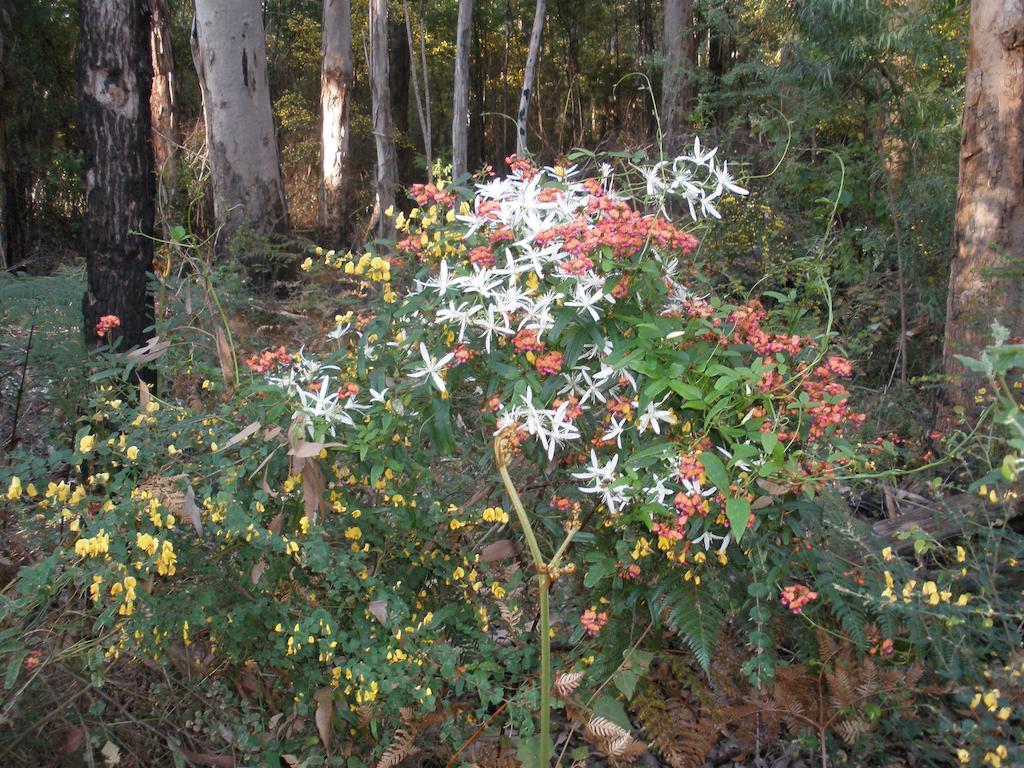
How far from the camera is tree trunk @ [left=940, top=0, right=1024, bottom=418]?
4.48 metres

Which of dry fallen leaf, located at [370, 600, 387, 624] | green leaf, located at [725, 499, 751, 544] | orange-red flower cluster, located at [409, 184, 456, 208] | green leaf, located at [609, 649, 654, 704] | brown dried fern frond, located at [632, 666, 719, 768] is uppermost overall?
orange-red flower cluster, located at [409, 184, 456, 208]

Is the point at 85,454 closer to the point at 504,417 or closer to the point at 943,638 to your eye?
the point at 504,417

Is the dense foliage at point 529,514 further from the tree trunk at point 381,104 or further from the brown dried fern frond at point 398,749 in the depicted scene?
the tree trunk at point 381,104

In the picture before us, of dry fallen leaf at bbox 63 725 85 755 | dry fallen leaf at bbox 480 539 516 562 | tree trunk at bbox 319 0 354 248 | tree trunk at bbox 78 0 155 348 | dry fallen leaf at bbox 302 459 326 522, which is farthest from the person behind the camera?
tree trunk at bbox 319 0 354 248

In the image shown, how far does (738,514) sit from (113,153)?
317cm

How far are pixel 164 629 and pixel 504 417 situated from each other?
3.44 feet

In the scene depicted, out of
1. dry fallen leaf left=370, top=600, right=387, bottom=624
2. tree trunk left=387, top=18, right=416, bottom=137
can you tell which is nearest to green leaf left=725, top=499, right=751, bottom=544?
dry fallen leaf left=370, top=600, right=387, bottom=624

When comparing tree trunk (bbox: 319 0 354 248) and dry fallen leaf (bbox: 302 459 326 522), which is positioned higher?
tree trunk (bbox: 319 0 354 248)

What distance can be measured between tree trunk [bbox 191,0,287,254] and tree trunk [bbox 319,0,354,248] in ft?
8.10

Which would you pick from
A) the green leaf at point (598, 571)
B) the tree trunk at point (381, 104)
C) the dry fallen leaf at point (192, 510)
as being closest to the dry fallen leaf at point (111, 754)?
the dry fallen leaf at point (192, 510)

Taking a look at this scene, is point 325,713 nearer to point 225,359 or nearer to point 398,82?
point 225,359

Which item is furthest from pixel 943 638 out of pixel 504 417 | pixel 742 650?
pixel 504 417

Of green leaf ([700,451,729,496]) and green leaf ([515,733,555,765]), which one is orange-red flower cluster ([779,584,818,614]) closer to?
green leaf ([700,451,729,496])

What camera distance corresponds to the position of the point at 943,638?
2.30m
